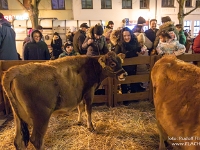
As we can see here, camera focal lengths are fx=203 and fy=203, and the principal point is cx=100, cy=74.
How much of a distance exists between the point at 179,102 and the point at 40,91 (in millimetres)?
1806

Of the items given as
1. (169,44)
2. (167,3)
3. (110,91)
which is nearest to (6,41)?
(110,91)

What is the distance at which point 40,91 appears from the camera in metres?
2.83

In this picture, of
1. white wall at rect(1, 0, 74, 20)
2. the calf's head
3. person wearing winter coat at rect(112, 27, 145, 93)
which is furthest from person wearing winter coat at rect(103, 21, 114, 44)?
white wall at rect(1, 0, 74, 20)

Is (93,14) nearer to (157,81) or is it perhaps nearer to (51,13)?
(51,13)

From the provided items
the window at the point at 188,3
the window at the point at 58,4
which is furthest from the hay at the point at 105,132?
the window at the point at 188,3

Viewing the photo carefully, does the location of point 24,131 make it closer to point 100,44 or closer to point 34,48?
point 34,48

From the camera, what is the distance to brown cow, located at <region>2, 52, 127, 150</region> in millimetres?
2738

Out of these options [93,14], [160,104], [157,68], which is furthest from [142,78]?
[93,14]

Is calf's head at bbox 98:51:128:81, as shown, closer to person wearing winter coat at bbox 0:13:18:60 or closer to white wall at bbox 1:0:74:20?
person wearing winter coat at bbox 0:13:18:60

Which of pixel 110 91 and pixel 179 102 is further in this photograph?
pixel 110 91

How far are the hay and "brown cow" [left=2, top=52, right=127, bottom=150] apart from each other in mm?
746

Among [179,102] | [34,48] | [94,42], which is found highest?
[94,42]

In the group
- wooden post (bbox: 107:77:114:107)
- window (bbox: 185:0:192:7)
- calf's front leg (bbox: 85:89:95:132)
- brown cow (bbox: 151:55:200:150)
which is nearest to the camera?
brown cow (bbox: 151:55:200:150)

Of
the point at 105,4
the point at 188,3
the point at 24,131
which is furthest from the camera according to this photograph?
the point at 188,3
